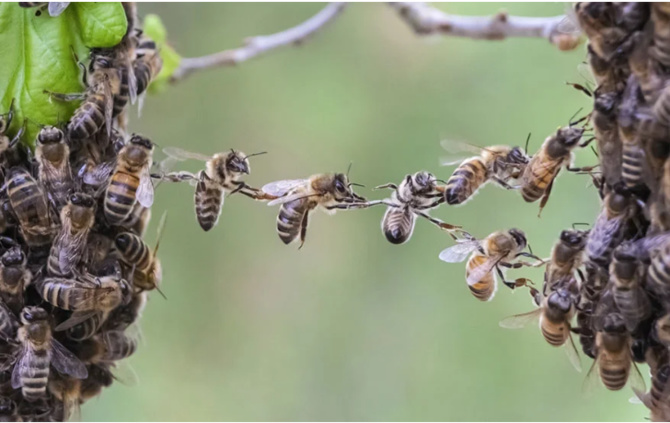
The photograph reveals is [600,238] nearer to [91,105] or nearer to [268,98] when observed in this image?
[91,105]

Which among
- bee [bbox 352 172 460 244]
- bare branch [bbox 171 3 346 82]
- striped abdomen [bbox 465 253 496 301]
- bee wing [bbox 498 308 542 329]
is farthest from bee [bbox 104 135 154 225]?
bare branch [bbox 171 3 346 82]

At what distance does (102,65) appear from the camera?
80.9 inches

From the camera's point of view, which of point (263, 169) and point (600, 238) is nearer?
point (600, 238)

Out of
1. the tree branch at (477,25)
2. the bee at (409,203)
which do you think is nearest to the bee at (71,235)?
the bee at (409,203)

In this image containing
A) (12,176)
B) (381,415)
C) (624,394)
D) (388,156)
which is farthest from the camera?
(388,156)

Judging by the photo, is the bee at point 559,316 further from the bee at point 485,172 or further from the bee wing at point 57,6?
the bee wing at point 57,6

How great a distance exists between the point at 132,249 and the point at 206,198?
27cm

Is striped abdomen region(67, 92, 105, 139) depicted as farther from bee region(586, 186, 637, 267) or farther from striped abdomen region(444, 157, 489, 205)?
bee region(586, 186, 637, 267)

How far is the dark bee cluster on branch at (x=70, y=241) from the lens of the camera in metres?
1.92

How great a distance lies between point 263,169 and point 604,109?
4.78m

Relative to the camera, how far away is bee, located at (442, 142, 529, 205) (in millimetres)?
2033

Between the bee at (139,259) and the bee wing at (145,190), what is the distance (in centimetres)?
14

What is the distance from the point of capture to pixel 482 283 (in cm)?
210

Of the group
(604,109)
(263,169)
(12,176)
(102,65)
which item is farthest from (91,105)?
(263,169)
